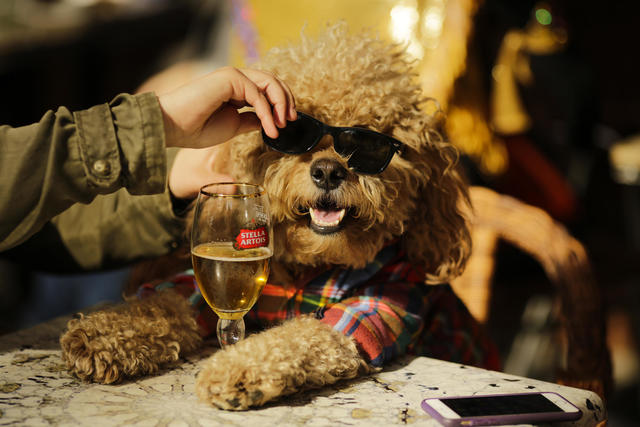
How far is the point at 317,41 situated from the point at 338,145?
317 millimetres

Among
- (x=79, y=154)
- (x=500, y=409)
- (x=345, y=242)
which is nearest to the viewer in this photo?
(x=500, y=409)

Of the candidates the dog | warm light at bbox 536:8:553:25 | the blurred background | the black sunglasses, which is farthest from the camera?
warm light at bbox 536:8:553:25

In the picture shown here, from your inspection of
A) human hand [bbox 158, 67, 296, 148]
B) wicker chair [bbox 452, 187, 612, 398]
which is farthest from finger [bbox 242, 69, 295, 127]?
wicker chair [bbox 452, 187, 612, 398]

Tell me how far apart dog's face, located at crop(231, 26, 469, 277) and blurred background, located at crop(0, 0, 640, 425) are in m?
0.23

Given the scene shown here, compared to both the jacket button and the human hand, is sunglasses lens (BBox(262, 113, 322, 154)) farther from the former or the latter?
the jacket button

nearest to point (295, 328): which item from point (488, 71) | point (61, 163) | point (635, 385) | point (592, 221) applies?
point (61, 163)

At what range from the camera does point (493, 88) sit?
2732 millimetres

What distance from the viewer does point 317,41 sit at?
134 centimetres

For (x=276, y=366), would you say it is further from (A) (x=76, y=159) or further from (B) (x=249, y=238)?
(A) (x=76, y=159)

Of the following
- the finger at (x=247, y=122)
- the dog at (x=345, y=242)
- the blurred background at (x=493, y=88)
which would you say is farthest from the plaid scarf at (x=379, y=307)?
the blurred background at (x=493, y=88)

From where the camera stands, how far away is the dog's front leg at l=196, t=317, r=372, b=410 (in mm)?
866

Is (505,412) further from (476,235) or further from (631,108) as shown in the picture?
(631,108)

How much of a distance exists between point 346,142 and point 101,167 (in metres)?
0.45

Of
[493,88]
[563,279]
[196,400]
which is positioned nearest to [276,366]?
[196,400]
